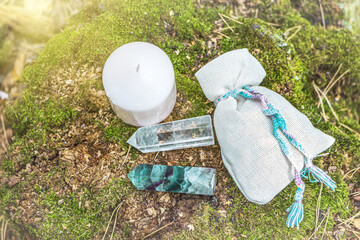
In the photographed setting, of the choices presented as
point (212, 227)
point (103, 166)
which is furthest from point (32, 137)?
point (212, 227)

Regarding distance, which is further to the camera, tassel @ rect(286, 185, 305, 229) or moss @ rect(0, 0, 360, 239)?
moss @ rect(0, 0, 360, 239)

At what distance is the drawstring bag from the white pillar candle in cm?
30

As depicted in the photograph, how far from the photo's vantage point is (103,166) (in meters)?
1.62

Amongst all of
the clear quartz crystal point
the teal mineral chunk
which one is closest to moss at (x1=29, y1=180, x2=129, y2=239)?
the teal mineral chunk

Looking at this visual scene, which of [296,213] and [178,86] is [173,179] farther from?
[296,213]

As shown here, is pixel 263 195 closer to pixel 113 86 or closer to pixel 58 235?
pixel 113 86

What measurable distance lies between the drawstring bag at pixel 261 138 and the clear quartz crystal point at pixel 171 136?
12 cm

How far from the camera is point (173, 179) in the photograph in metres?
1.54

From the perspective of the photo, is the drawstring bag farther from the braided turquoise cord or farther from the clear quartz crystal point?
the clear quartz crystal point

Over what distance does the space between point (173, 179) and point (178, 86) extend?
1.88 ft

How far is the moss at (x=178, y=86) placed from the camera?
1583mm

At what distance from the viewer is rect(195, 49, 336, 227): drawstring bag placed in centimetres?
A: 144

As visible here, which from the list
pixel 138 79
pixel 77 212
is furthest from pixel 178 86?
pixel 77 212

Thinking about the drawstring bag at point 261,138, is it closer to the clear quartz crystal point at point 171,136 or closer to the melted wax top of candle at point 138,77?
the clear quartz crystal point at point 171,136
